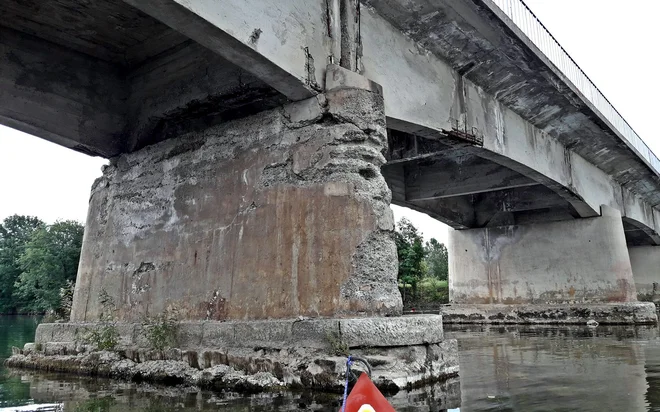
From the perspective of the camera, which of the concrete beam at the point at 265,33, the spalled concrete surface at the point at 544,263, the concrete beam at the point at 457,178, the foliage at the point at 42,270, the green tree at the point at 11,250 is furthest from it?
the green tree at the point at 11,250

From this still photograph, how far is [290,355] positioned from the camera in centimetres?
436

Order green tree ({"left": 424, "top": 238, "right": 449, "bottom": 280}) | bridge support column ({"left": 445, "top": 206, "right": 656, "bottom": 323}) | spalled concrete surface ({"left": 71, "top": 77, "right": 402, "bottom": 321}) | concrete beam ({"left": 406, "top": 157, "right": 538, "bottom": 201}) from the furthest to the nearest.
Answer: green tree ({"left": 424, "top": 238, "right": 449, "bottom": 280}) → bridge support column ({"left": 445, "top": 206, "right": 656, "bottom": 323}) → concrete beam ({"left": 406, "top": 157, "right": 538, "bottom": 201}) → spalled concrete surface ({"left": 71, "top": 77, "right": 402, "bottom": 321})

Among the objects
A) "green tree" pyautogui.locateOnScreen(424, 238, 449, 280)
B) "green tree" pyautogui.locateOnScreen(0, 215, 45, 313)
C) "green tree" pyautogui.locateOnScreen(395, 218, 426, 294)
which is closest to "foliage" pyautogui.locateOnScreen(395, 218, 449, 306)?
"green tree" pyautogui.locateOnScreen(395, 218, 426, 294)

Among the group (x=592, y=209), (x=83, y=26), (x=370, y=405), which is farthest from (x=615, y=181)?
(x=370, y=405)

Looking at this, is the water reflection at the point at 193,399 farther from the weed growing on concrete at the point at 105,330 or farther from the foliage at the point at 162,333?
the weed growing on concrete at the point at 105,330

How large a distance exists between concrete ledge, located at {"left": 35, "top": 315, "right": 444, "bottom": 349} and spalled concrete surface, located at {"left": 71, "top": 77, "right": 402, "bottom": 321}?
0.61 feet

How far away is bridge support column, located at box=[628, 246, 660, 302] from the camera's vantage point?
22.4 meters

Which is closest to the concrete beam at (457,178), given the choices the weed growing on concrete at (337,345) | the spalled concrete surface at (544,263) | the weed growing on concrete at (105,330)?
the spalled concrete surface at (544,263)

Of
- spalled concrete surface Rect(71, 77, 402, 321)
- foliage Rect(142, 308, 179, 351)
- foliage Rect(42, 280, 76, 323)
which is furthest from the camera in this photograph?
foliage Rect(42, 280, 76, 323)

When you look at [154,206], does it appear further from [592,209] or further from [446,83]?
[592,209]

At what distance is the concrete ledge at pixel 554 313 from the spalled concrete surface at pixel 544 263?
0.32 meters

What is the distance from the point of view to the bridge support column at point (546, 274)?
14133 mm

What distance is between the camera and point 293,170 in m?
5.05

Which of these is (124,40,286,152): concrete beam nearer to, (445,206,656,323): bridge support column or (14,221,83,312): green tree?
(445,206,656,323): bridge support column
